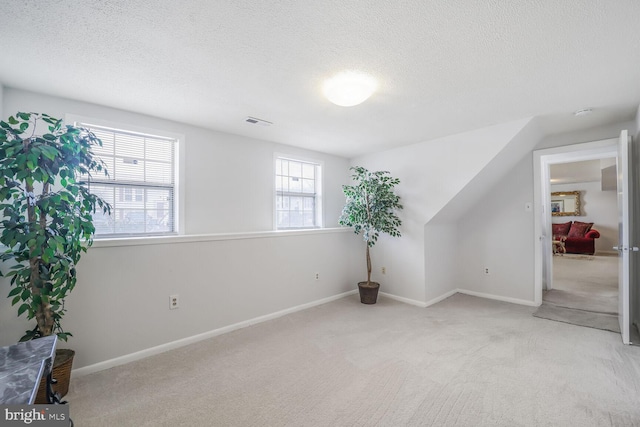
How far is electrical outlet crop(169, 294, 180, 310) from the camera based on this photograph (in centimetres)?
269

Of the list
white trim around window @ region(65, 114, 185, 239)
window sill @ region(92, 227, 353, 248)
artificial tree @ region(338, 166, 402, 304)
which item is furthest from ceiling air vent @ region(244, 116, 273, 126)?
artificial tree @ region(338, 166, 402, 304)

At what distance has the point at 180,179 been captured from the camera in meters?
2.94

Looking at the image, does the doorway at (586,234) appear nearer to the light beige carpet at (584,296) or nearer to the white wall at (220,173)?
the light beige carpet at (584,296)

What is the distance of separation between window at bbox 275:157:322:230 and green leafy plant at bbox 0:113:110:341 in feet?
7.19

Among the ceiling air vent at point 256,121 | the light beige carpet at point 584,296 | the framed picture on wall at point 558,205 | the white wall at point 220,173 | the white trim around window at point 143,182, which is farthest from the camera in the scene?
the framed picture on wall at point 558,205

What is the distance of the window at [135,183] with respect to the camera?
258 centimetres

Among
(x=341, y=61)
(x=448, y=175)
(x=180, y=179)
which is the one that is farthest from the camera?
(x=448, y=175)

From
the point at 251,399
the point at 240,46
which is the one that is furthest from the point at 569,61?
the point at 251,399

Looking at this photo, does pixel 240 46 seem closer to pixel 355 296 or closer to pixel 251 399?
pixel 251 399

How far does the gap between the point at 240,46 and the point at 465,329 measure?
3.32 meters

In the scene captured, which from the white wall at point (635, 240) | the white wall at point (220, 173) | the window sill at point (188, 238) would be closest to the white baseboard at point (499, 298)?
the white wall at point (635, 240)

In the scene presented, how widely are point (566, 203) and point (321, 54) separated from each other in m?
10.6

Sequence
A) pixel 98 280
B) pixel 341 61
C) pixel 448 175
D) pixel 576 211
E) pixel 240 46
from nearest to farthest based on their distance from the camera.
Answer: pixel 240 46, pixel 341 61, pixel 98 280, pixel 448 175, pixel 576 211

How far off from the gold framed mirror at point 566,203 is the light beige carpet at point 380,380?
7693mm
